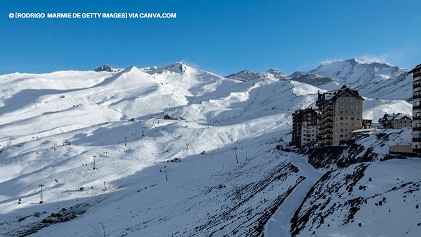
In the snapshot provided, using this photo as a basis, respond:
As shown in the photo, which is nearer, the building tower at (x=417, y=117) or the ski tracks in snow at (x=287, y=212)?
the ski tracks in snow at (x=287, y=212)

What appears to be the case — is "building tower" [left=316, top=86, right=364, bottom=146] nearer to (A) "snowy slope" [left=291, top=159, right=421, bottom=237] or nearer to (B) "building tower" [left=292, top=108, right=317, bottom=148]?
(B) "building tower" [left=292, top=108, right=317, bottom=148]

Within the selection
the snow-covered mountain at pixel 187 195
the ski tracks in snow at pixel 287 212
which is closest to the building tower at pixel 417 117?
the snow-covered mountain at pixel 187 195

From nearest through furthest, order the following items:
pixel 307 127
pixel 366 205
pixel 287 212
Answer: pixel 366 205
pixel 287 212
pixel 307 127

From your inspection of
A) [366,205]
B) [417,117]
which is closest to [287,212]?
[366,205]

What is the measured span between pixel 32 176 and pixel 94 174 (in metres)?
26.5

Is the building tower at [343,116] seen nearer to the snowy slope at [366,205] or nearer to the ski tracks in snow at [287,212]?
the ski tracks in snow at [287,212]

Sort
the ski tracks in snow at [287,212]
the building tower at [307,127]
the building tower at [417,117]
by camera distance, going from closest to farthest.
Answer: the ski tracks in snow at [287,212]
the building tower at [417,117]
the building tower at [307,127]

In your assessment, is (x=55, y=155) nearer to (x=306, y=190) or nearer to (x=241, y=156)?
(x=241, y=156)

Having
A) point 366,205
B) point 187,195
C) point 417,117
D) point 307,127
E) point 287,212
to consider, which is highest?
point 417,117

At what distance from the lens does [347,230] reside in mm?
27938

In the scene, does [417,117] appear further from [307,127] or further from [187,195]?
[307,127]

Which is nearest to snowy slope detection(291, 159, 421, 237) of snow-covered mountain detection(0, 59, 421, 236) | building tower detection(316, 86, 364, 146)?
snow-covered mountain detection(0, 59, 421, 236)

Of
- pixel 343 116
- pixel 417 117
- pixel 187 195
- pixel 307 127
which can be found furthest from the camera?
pixel 307 127

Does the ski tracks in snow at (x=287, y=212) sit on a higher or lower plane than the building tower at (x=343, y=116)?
lower
